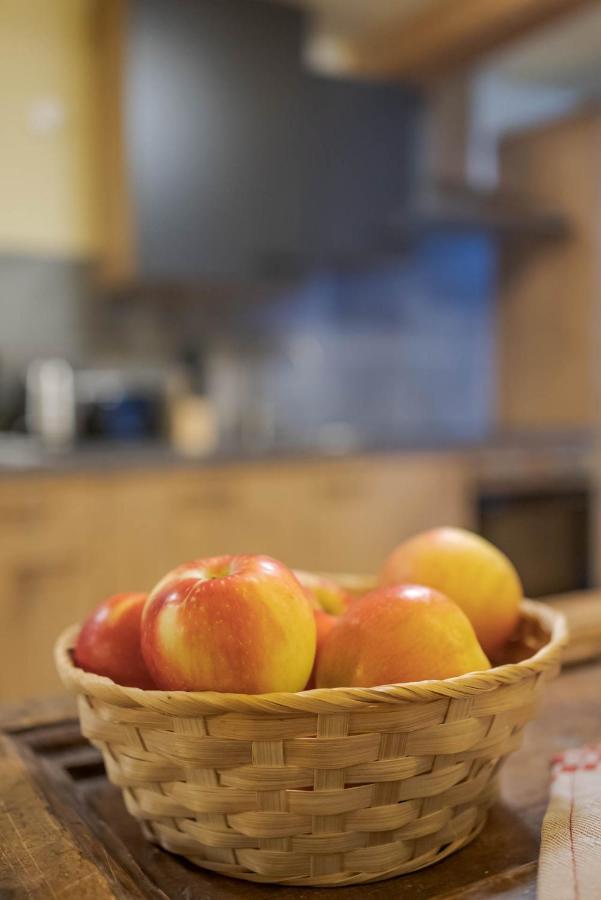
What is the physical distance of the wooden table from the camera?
514mm

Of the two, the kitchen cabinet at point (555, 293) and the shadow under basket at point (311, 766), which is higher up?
the kitchen cabinet at point (555, 293)

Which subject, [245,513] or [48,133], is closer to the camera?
[245,513]

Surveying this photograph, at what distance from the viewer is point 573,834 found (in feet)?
1.79

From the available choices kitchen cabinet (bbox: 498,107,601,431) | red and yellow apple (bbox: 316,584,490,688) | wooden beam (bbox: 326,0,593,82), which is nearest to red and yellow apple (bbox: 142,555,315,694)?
red and yellow apple (bbox: 316,584,490,688)

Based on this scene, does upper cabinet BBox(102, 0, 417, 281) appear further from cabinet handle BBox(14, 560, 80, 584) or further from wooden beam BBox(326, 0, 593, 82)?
cabinet handle BBox(14, 560, 80, 584)

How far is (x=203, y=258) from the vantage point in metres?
3.16

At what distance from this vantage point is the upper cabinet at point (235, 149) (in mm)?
3055

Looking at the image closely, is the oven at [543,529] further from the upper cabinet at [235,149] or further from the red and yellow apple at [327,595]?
the red and yellow apple at [327,595]

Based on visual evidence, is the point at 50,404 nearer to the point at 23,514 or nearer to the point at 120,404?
the point at 120,404

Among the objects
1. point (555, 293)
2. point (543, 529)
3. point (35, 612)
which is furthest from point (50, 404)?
point (555, 293)

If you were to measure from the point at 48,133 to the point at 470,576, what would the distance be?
301 cm

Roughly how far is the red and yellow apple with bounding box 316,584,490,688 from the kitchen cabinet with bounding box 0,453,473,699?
199cm

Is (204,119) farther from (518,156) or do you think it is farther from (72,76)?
(518,156)

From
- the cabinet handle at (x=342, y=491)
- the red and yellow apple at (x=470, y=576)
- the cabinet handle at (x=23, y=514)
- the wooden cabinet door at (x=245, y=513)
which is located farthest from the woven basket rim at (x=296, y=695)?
the cabinet handle at (x=342, y=491)
